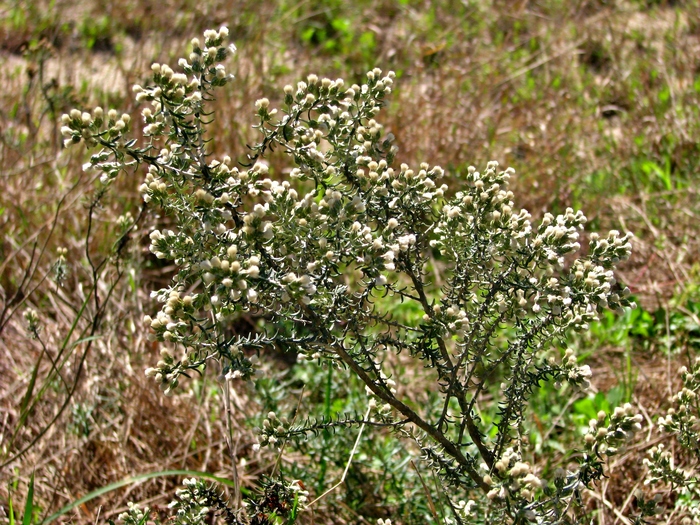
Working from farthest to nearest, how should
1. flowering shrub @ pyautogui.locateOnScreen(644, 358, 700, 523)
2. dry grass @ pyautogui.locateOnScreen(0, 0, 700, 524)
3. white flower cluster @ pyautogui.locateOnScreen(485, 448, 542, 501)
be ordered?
dry grass @ pyautogui.locateOnScreen(0, 0, 700, 524)
flowering shrub @ pyautogui.locateOnScreen(644, 358, 700, 523)
white flower cluster @ pyautogui.locateOnScreen(485, 448, 542, 501)

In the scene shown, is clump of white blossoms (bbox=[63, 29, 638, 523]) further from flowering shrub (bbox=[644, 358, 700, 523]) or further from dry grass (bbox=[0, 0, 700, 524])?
dry grass (bbox=[0, 0, 700, 524])

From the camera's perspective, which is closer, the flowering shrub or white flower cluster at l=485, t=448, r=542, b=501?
white flower cluster at l=485, t=448, r=542, b=501

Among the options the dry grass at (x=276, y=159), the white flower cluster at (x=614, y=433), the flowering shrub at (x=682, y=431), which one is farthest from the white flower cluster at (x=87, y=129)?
the flowering shrub at (x=682, y=431)

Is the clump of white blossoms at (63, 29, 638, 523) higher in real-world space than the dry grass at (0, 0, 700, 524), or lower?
higher

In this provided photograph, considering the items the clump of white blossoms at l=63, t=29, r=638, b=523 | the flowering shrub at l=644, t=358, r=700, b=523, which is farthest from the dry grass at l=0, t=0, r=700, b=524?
the clump of white blossoms at l=63, t=29, r=638, b=523

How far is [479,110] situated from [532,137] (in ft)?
1.30

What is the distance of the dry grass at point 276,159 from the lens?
3057mm

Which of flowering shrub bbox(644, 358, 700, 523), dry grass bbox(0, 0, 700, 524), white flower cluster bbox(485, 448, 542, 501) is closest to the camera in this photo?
white flower cluster bbox(485, 448, 542, 501)

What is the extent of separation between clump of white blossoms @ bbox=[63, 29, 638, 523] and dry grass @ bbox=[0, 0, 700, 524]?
33.3 inches

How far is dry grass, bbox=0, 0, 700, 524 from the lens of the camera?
3.06 metres

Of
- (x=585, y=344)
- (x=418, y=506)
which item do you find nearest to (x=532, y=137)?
(x=585, y=344)

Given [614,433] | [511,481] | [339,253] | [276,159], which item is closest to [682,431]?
[614,433]

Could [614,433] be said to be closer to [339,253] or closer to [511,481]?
[511,481]

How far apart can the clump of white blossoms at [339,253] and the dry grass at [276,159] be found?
0.84m
